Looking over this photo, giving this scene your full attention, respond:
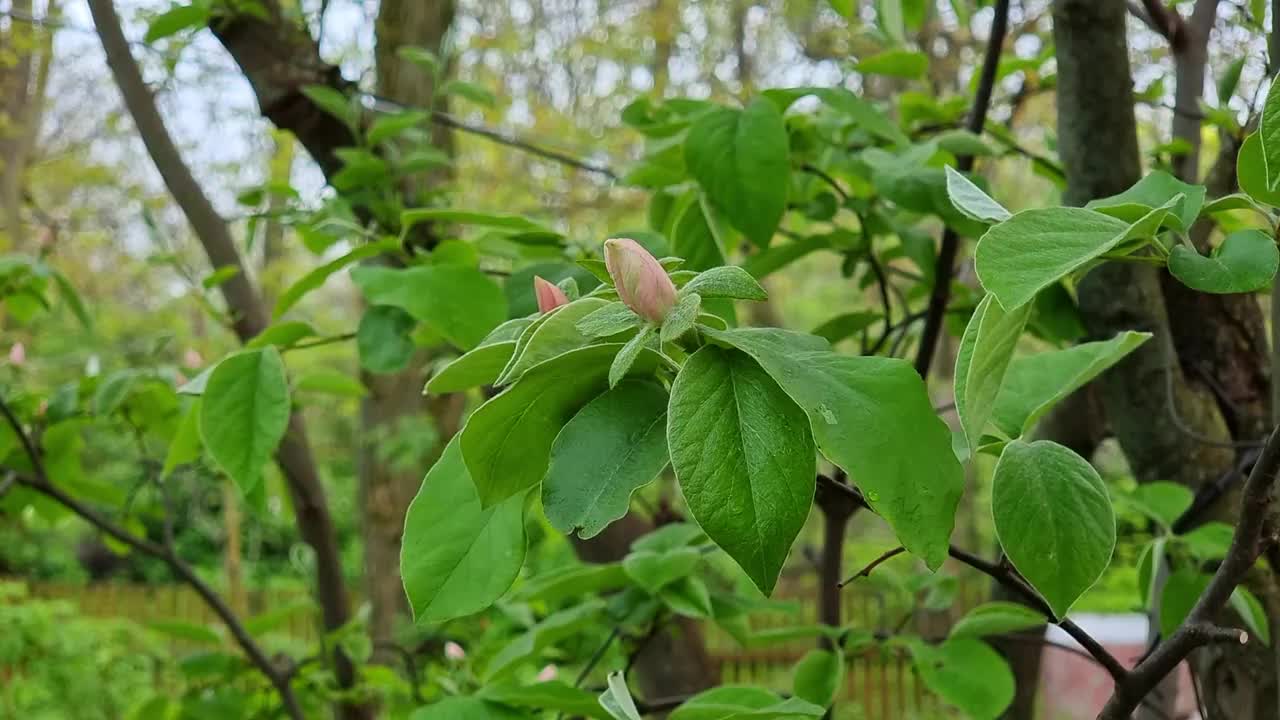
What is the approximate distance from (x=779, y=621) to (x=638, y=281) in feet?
18.2

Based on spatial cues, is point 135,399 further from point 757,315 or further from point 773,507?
point 757,315

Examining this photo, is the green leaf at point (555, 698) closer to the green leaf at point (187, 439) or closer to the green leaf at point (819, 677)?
the green leaf at point (819, 677)

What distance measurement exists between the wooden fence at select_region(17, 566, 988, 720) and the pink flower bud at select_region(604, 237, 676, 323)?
2.97 metres

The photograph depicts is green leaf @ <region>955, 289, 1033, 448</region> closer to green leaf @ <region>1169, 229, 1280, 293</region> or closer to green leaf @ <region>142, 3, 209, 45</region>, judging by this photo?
green leaf @ <region>1169, 229, 1280, 293</region>

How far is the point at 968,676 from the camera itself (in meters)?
0.74

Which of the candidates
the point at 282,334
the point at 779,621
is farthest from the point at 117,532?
the point at 779,621

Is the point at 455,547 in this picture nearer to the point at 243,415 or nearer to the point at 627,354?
the point at 627,354

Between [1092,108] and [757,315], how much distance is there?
3.72 metres

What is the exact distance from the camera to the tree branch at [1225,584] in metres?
0.38

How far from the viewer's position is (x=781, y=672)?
5.29 meters

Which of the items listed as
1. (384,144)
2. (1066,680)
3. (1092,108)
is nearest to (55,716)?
(384,144)

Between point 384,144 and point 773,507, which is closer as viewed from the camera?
point 773,507

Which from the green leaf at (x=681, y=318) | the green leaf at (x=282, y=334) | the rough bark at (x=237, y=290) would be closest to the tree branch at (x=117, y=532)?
the rough bark at (x=237, y=290)

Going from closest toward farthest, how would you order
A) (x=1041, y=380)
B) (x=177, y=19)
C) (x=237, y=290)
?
(x=1041, y=380)
(x=177, y=19)
(x=237, y=290)
